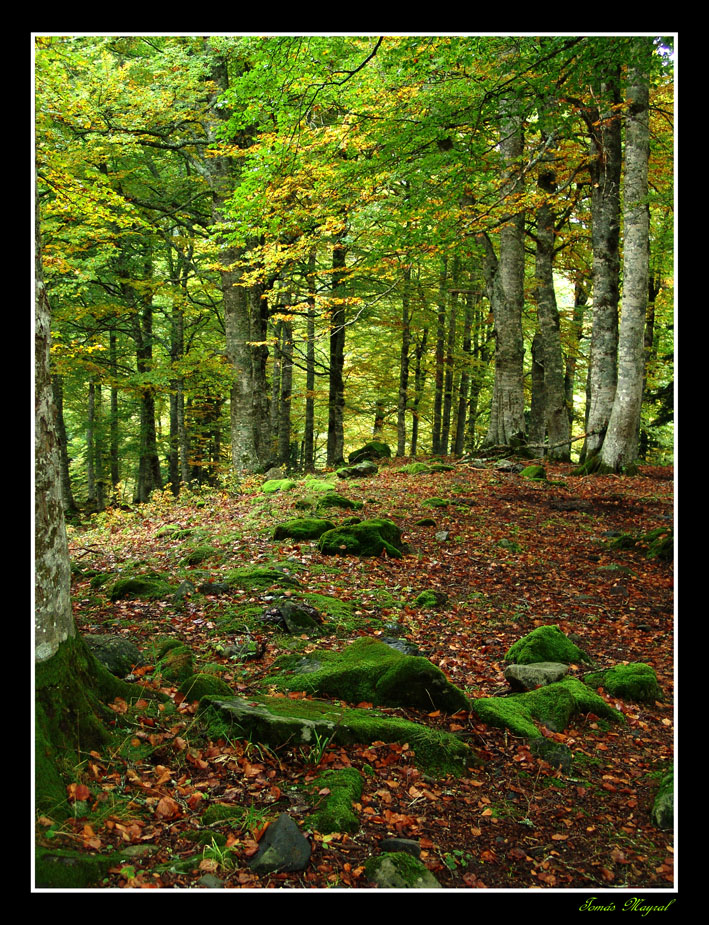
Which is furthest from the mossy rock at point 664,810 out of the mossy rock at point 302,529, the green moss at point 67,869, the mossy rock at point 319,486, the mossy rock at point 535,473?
the mossy rock at point 535,473

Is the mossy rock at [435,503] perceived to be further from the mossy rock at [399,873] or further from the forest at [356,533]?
the mossy rock at [399,873]

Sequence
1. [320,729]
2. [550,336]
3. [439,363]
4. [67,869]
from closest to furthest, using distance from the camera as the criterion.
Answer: [67,869], [320,729], [550,336], [439,363]

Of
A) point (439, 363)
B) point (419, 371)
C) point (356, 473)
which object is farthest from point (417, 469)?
point (419, 371)

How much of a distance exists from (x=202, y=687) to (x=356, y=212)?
960 centimetres

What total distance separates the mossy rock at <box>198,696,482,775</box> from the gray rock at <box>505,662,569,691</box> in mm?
1289

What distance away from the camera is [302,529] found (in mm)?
9586

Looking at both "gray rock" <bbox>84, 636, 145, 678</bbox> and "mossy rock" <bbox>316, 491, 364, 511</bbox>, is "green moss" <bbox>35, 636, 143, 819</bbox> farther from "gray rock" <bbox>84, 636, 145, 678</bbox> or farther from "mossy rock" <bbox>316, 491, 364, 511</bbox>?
"mossy rock" <bbox>316, 491, 364, 511</bbox>

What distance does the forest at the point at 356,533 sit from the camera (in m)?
3.29

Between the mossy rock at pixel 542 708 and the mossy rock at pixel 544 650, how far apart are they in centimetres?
54

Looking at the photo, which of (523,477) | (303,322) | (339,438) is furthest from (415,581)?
(303,322)

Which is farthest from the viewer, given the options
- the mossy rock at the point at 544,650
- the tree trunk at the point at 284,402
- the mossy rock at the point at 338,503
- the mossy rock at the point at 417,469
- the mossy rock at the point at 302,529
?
the tree trunk at the point at 284,402

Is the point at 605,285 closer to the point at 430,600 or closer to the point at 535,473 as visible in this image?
the point at 535,473

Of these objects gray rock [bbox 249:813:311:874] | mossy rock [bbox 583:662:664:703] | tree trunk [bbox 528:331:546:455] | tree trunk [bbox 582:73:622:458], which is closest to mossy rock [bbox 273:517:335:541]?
mossy rock [bbox 583:662:664:703]
